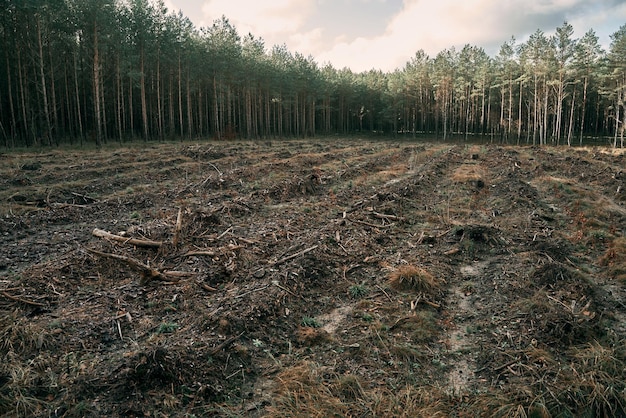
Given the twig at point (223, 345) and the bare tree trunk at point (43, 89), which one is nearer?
the twig at point (223, 345)

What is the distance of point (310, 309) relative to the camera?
732 centimetres

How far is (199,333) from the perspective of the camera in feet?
20.1

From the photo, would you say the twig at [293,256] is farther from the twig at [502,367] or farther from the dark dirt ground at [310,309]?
the twig at [502,367]

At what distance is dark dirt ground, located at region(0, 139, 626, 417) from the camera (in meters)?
4.84

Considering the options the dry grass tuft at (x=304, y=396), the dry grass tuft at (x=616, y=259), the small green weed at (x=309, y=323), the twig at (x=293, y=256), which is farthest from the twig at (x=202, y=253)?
the dry grass tuft at (x=616, y=259)

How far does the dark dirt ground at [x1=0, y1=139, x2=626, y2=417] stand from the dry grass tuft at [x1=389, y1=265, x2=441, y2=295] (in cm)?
3

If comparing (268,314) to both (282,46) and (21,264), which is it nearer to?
(21,264)

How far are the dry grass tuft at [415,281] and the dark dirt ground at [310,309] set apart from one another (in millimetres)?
34

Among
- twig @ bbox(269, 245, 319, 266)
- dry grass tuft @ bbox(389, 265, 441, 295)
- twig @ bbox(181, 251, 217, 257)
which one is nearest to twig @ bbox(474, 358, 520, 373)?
dry grass tuft @ bbox(389, 265, 441, 295)

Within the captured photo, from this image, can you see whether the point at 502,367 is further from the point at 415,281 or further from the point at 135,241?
the point at 135,241

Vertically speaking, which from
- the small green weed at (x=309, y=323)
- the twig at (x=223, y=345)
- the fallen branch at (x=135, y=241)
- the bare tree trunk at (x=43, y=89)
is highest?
the bare tree trunk at (x=43, y=89)

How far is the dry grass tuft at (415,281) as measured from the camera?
8039 millimetres

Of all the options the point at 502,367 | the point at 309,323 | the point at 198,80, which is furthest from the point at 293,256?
the point at 198,80

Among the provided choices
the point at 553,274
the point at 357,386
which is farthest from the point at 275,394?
the point at 553,274
